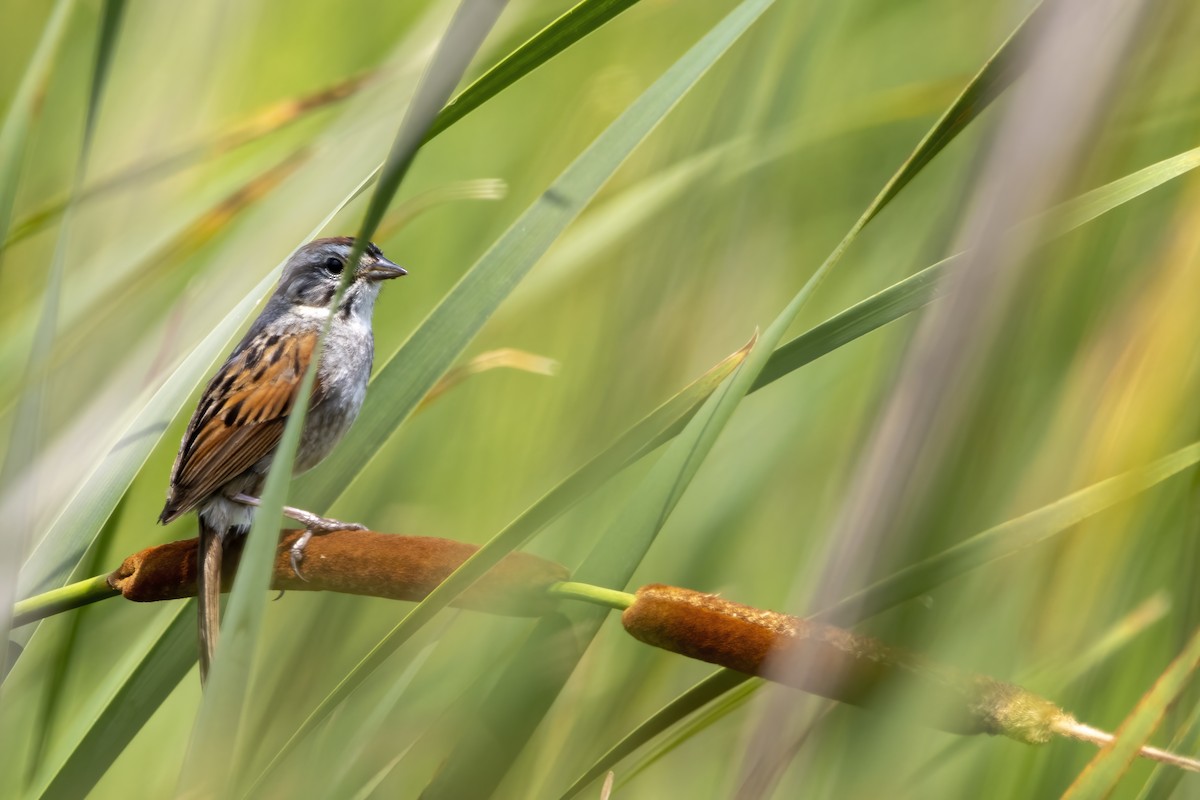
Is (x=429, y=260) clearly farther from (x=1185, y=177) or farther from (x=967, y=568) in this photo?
(x=967, y=568)

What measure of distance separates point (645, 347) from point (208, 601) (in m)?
0.89

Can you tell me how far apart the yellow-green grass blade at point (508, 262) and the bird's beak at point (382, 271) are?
0.99 metres

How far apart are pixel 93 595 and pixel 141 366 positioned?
0.64m

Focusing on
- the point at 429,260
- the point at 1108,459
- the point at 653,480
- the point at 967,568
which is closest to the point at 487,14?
the point at 653,480

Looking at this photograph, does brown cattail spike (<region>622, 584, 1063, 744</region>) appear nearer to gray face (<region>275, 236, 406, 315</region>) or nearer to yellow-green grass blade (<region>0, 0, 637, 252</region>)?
yellow-green grass blade (<region>0, 0, 637, 252</region>)

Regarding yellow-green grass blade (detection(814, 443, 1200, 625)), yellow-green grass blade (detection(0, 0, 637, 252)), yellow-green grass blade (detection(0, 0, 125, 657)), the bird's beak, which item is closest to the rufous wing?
the bird's beak

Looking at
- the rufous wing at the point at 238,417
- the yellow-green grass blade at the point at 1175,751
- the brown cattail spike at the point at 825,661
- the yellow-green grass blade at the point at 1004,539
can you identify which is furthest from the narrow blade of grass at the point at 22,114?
the yellow-green grass blade at the point at 1175,751

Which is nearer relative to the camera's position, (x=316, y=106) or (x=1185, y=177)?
(x=1185, y=177)

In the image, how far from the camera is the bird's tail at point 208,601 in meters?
1.61

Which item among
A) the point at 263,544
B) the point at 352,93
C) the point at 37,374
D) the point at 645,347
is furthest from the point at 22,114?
the point at 645,347

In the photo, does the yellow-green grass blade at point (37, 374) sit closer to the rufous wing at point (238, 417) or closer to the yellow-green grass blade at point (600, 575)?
the yellow-green grass blade at point (600, 575)

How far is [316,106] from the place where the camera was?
7.74ft

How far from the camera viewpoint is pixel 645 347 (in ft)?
6.93

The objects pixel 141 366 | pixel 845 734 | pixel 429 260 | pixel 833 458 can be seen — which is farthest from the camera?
pixel 429 260
